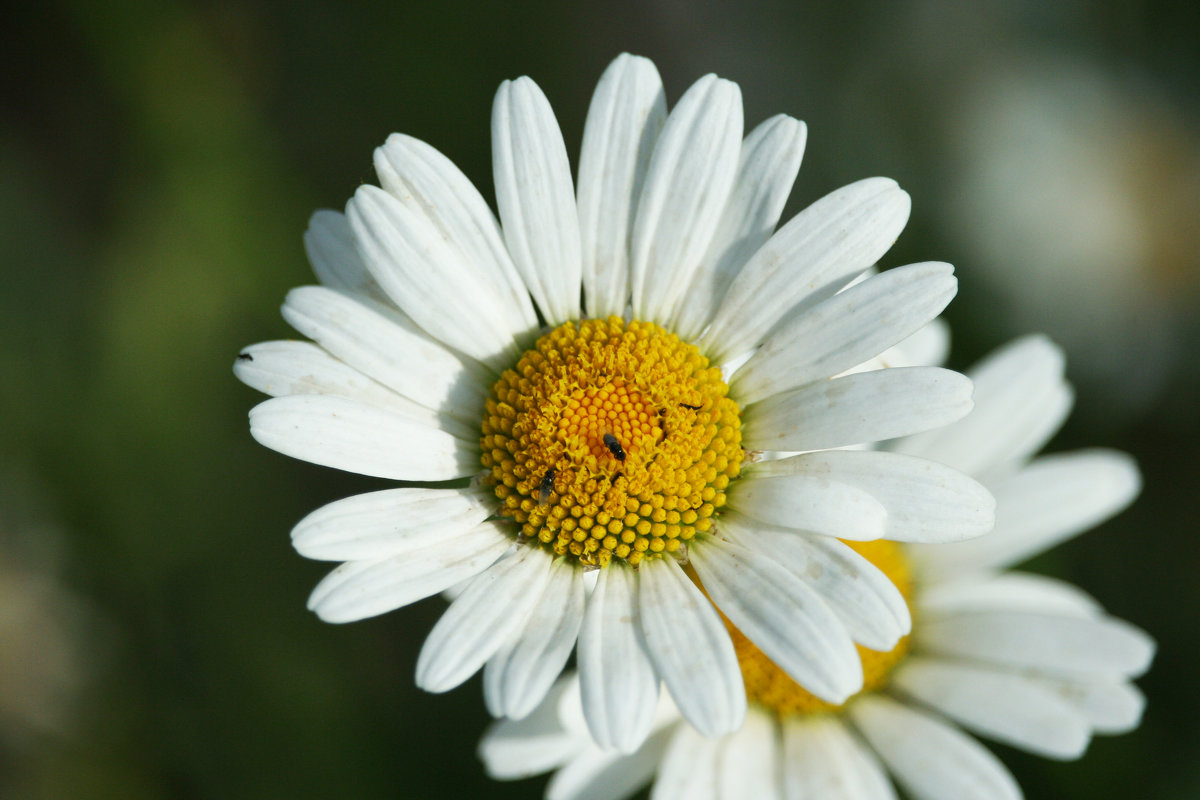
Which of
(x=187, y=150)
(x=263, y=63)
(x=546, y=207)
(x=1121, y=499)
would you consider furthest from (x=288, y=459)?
(x=1121, y=499)

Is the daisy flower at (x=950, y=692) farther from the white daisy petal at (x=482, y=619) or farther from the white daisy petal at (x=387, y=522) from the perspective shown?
the white daisy petal at (x=387, y=522)

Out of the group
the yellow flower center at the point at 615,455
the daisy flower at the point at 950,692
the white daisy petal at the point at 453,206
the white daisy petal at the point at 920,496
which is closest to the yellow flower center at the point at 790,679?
the daisy flower at the point at 950,692

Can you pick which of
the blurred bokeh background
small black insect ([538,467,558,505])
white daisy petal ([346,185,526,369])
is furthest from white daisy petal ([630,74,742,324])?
the blurred bokeh background

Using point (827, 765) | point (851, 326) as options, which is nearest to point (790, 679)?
point (827, 765)

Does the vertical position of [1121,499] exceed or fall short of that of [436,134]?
it falls short

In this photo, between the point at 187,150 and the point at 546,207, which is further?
the point at 187,150

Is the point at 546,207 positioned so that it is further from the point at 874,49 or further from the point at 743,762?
the point at 874,49
